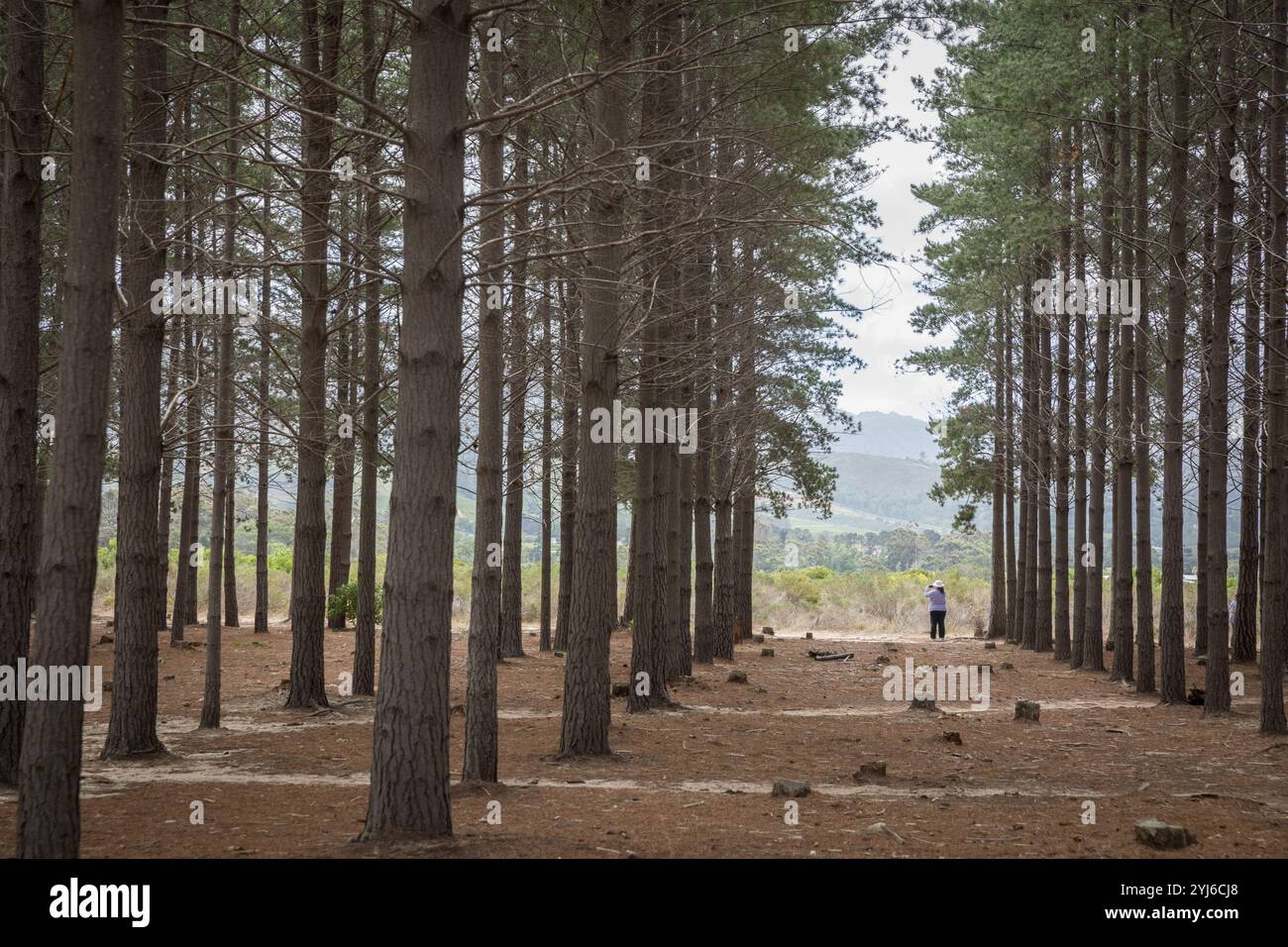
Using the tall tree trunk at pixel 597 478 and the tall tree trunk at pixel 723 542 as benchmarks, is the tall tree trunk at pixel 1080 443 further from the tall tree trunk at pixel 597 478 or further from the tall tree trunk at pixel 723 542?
the tall tree trunk at pixel 597 478

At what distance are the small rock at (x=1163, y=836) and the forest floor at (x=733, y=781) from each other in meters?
0.07

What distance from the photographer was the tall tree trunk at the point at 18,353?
7.48 m

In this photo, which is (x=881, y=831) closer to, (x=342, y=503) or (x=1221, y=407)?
(x=1221, y=407)

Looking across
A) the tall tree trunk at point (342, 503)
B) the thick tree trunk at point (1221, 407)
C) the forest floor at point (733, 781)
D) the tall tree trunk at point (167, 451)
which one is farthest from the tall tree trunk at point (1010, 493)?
the tall tree trunk at point (167, 451)

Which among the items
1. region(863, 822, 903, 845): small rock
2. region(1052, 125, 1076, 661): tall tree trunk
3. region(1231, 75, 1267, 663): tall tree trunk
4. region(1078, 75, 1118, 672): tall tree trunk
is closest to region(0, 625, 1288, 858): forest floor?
region(863, 822, 903, 845): small rock

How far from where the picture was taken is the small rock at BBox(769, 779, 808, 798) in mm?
7977

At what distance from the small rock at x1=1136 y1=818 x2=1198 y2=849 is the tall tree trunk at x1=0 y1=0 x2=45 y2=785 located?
732 cm

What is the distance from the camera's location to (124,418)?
9.64 metres

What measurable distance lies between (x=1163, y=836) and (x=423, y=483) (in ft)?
15.4

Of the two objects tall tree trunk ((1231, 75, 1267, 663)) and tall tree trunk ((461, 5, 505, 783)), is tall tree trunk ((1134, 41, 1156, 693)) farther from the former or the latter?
tall tree trunk ((461, 5, 505, 783))

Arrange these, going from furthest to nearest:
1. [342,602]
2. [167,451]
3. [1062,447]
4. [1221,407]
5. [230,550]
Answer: [342,602], [230,550], [1062,447], [1221,407], [167,451]

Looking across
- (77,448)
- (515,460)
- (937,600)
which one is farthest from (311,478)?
(937,600)

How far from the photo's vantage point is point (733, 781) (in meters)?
8.96
